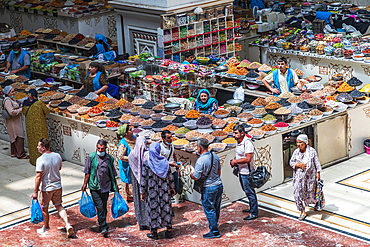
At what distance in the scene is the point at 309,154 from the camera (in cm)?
755

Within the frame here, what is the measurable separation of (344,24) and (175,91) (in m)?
7.49

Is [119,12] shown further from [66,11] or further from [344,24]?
[344,24]

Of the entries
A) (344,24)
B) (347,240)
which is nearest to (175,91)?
(347,240)

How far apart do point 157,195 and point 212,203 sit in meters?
0.74

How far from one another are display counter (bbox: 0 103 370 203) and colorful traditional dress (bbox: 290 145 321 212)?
111 cm

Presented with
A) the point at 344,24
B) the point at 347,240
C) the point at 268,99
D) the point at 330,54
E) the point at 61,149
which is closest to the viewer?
the point at 347,240

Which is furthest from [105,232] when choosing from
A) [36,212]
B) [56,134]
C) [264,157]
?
[56,134]

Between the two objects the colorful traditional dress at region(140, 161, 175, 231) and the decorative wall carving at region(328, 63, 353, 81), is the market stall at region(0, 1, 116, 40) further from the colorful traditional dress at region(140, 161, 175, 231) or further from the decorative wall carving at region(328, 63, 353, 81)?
the colorful traditional dress at region(140, 161, 175, 231)

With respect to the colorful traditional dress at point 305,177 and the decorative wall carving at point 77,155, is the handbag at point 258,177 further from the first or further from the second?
the decorative wall carving at point 77,155

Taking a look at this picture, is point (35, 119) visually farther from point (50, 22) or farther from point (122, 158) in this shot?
point (50, 22)

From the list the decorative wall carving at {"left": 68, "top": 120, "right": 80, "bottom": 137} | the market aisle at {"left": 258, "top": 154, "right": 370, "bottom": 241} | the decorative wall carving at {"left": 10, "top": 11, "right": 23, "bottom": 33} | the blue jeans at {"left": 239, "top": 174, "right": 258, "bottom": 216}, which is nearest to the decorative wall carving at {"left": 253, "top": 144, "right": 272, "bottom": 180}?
the market aisle at {"left": 258, "top": 154, "right": 370, "bottom": 241}

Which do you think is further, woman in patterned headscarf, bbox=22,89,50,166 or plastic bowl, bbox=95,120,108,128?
woman in patterned headscarf, bbox=22,89,50,166

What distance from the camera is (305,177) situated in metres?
7.68

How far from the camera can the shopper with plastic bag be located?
736 centimetres
